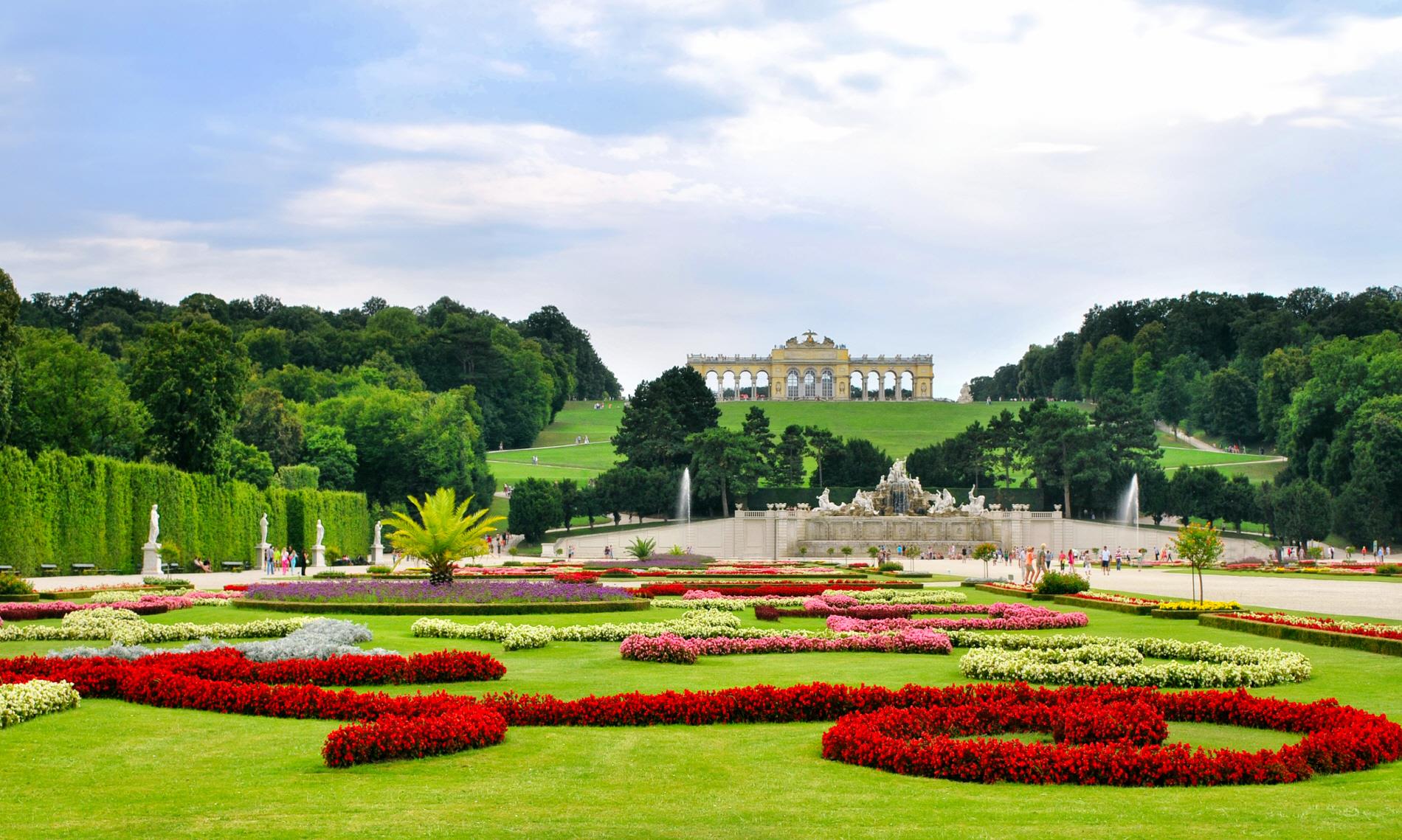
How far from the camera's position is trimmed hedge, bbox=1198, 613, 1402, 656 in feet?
47.0

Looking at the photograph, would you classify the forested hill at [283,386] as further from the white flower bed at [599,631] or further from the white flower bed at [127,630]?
the white flower bed at [599,631]

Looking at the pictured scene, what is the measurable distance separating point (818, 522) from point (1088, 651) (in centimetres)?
5175

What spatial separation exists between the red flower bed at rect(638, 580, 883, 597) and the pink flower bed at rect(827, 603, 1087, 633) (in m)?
5.95

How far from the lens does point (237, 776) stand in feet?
24.3

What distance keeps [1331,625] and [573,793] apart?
1254 cm

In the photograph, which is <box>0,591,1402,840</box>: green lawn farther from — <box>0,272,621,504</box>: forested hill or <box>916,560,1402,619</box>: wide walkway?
<box>0,272,621,504</box>: forested hill

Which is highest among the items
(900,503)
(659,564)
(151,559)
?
(900,503)

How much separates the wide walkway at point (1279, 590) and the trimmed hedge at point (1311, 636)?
127 inches

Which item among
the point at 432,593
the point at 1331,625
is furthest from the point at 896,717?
the point at 432,593

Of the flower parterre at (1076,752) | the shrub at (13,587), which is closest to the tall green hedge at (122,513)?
the shrub at (13,587)

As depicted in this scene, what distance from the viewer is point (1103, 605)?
22312 mm

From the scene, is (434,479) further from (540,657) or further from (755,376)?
(755,376)

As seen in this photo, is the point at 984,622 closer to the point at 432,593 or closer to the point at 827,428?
the point at 432,593

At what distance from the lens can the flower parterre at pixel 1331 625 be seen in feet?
49.6
